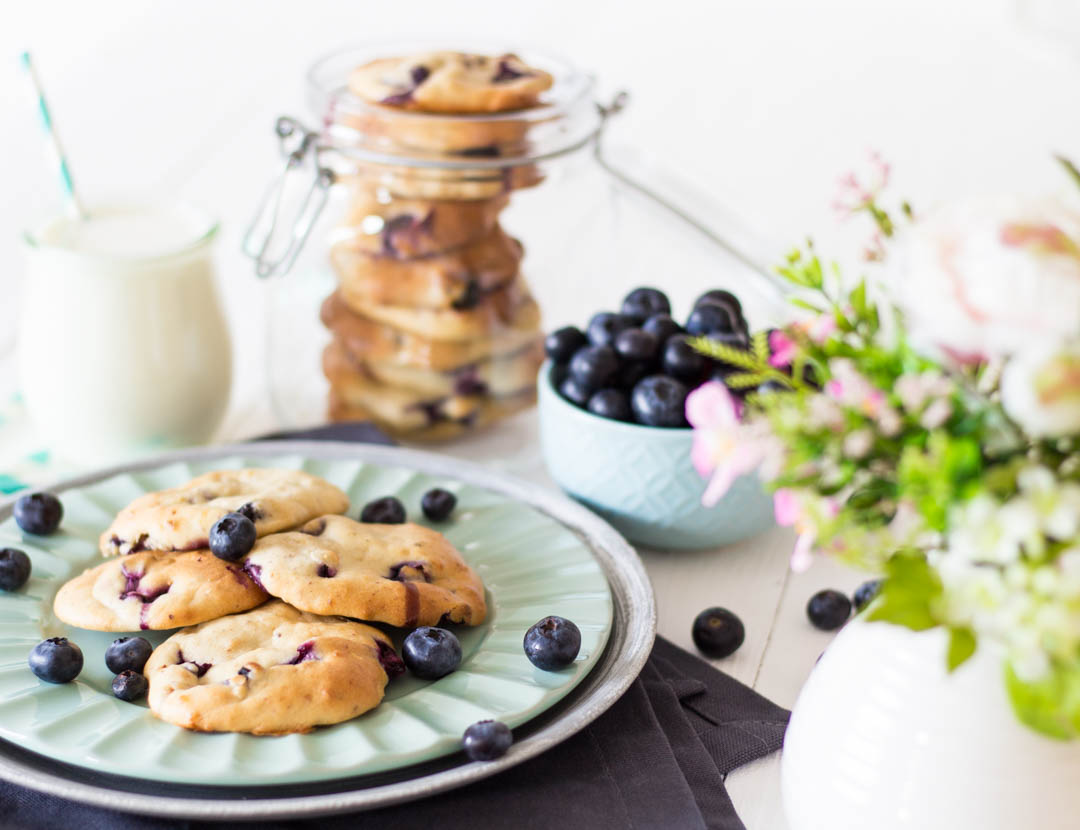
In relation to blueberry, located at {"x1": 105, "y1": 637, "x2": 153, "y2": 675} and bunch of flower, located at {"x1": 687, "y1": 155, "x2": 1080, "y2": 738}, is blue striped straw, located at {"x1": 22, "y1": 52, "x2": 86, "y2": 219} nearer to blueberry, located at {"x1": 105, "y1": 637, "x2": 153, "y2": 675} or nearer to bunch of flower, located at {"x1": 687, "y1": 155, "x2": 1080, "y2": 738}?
blueberry, located at {"x1": 105, "y1": 637, "x2": 153, "y2": 675}

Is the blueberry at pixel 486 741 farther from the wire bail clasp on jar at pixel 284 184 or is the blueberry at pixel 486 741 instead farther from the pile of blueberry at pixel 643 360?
the wire bail clasp on jar at pixel 284 184

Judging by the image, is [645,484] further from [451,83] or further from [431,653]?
[451,83]

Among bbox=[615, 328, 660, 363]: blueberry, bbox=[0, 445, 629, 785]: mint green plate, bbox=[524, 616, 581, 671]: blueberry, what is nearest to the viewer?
bbox=[0, 445, 629, 785]: mint green plate

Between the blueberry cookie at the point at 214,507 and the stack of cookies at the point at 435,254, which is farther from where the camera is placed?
the stack of cookies at the point at 435,254

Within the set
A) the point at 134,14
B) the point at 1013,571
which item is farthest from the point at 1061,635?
the point at 134,14

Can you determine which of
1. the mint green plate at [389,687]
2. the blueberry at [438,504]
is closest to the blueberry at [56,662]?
the mint green plate at [389,687]

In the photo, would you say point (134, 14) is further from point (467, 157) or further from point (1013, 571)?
point (1013, 571)

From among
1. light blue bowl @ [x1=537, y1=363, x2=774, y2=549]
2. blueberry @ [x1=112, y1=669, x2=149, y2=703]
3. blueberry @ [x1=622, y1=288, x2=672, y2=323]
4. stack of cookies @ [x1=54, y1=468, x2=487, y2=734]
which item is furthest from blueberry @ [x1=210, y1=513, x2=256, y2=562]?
blueberry @ [x1=622, y1=288, x2=672, y2=323]
